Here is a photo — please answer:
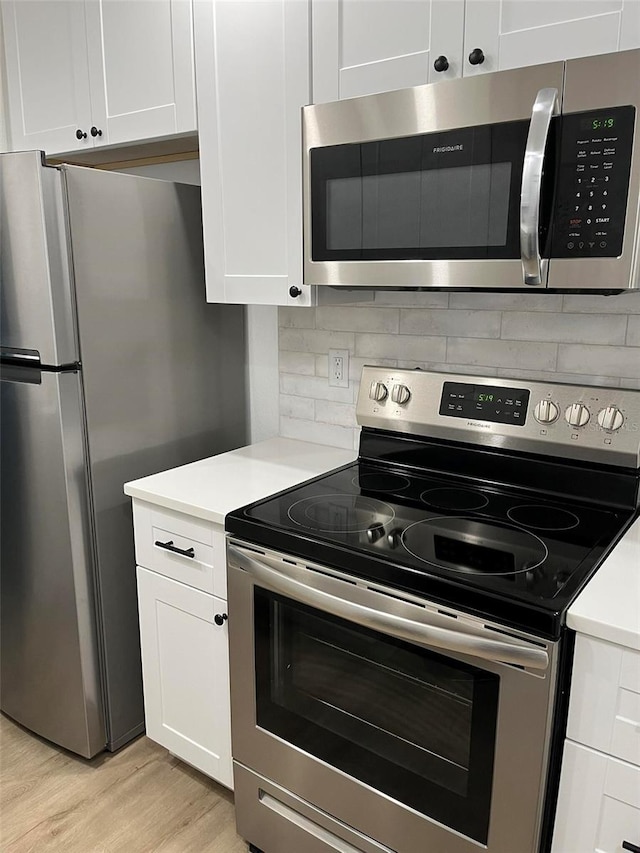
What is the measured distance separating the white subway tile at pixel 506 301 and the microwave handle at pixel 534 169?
12.6 inches

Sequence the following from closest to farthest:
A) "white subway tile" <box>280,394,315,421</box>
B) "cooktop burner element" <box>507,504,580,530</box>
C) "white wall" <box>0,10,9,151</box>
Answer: "cooktop burner element" <box>507,504,580,530</box>, "white subway tile" <box>280,394,315,421</box>, "white wall" <box>0,10,9,151</box>

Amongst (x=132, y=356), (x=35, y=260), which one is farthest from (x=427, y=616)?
(x=35, y=260)

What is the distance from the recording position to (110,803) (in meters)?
1.93

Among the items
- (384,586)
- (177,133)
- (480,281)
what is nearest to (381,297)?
(480,281)

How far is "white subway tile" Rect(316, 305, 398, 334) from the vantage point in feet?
6.43

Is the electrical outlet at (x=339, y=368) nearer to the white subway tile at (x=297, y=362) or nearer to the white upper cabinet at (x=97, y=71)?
the white subway tile at (x=297, y=362)

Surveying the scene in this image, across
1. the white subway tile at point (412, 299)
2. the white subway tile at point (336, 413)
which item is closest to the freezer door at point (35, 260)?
the white subway tile at point (336, 413)

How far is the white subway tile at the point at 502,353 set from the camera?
1.69 meters

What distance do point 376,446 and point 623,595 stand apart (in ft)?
2.83

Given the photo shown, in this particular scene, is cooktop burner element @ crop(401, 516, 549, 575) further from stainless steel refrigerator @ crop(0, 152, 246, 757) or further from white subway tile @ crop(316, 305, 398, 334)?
stainless steel refrigerator @ crop(0, 152, 246, 757)

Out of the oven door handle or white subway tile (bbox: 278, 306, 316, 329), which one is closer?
the oven door handle

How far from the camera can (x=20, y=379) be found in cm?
189

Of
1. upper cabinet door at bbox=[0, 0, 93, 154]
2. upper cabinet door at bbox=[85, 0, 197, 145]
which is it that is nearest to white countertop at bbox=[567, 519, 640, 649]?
upper cabinet door at bbox=[85, 0, 197, 145]

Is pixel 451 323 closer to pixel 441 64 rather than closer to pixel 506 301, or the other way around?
pixel 506 301
